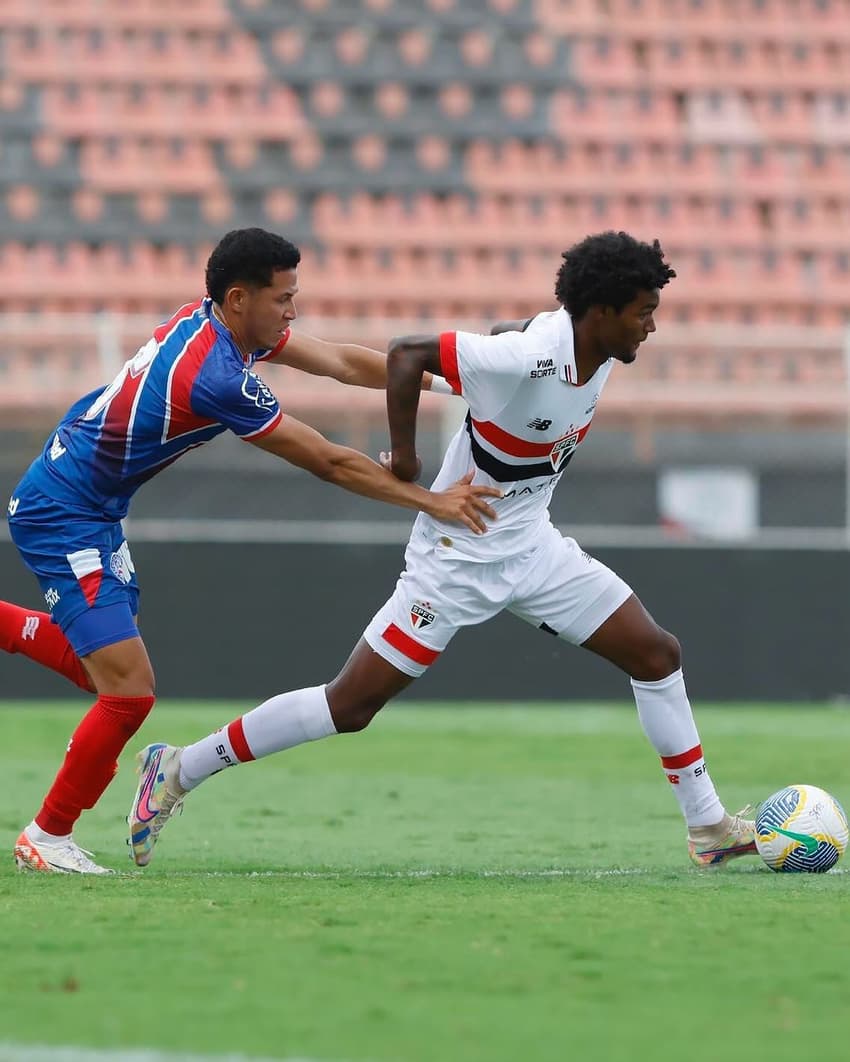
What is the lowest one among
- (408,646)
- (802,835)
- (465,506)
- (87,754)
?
(802,835)

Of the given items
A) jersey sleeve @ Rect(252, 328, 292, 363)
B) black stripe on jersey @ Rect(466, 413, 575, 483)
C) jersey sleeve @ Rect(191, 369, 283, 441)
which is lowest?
black stripe on jersey @ Rect(466, 413, 575, 483)

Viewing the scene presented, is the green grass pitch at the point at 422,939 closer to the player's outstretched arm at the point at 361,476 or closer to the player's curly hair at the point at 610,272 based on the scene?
the player's outstretched arm at the point at 361,476

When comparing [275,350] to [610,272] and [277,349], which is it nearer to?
[277,349]

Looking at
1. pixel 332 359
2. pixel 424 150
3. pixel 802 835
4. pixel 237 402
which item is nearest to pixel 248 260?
pixel 237 402

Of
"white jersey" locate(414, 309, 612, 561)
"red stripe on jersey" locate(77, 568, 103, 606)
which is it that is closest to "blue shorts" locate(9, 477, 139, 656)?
"red stripe on jersey" locate(77, 568, 103, 606)

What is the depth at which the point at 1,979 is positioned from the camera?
3.97 meters

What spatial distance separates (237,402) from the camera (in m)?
5.62

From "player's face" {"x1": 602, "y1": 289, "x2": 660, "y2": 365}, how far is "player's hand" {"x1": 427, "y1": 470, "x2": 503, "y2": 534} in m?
0.62

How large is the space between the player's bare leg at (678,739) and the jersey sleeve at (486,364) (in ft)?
2.85

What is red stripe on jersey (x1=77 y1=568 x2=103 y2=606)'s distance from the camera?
5820 millimetres

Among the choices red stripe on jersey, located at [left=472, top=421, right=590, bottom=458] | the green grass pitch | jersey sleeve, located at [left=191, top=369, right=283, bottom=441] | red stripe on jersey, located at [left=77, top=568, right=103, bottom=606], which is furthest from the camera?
red stripe on jersey, located at [left=472, top=421, right=590, bottom=458]

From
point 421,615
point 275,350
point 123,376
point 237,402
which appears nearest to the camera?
point 237,402

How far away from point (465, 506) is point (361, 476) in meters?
0.36

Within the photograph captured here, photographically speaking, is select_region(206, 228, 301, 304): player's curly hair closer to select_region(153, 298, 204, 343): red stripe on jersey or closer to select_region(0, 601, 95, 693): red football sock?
select_region(153, 298, 204, 343): red stripe on jersey
